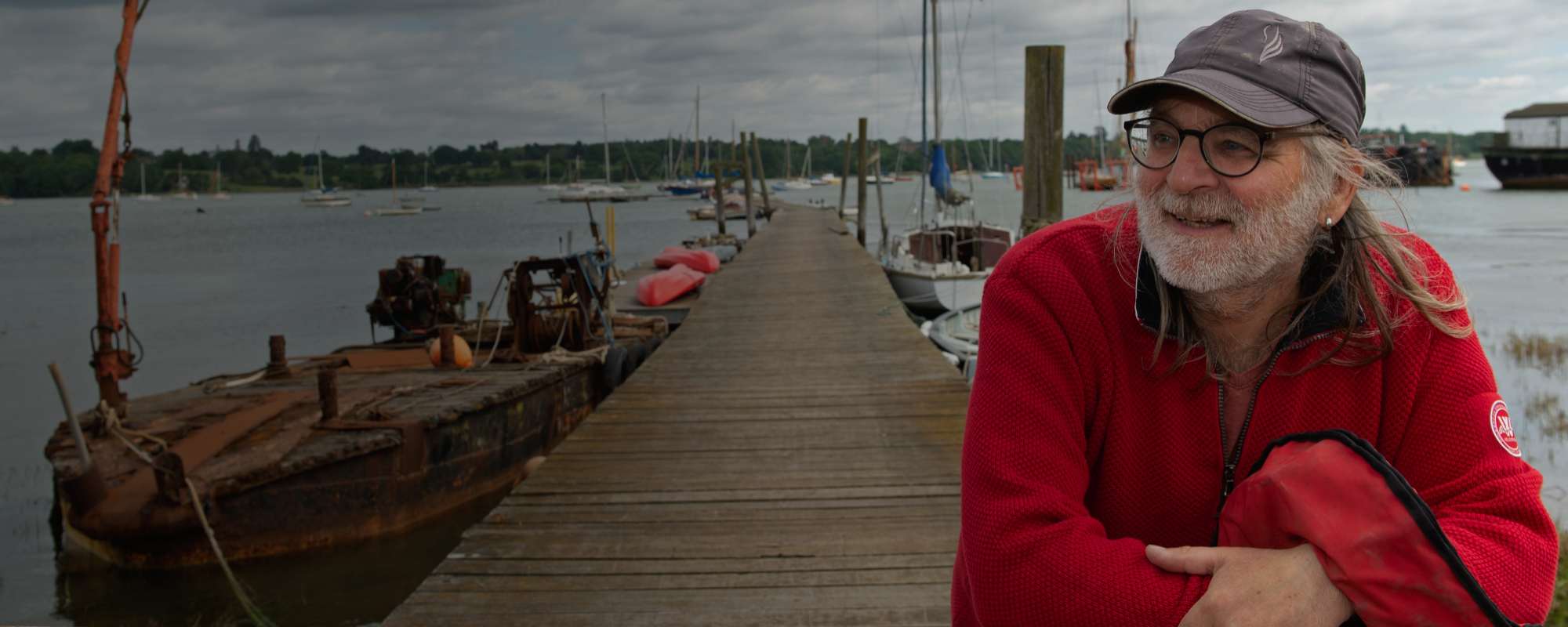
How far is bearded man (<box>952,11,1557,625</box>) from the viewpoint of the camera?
1643 millimetres

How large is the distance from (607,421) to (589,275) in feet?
13.9

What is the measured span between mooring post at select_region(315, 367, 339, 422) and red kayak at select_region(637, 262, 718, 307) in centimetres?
955

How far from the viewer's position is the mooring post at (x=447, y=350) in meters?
10.3

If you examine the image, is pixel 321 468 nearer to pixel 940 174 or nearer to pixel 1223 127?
pixel 1223 127

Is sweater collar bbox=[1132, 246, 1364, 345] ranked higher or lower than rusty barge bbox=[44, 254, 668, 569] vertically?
higher

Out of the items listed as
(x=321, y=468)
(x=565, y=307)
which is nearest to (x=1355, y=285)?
(x=321, y=468)

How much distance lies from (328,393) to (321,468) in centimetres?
53

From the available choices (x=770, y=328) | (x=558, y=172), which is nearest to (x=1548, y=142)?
(x=770, y=328)

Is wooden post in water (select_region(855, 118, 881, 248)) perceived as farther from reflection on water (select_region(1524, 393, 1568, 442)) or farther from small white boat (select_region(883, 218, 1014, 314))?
reflection on water (select_region(1524, 393, 1568, 442))

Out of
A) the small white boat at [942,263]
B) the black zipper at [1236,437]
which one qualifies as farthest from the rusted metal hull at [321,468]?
the small white boat at [942,263]

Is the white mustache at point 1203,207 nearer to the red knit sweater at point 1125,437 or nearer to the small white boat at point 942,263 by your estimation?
the red knit sweater at point 1125,437

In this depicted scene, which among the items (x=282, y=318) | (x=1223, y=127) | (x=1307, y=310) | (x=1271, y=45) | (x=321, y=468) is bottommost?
(x=282, y=318)

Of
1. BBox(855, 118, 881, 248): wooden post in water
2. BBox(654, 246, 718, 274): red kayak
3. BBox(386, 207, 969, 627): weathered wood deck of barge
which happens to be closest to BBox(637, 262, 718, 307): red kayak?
BBox(654, 246, 718, 274): red kayak

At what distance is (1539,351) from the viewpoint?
14.8 meters
